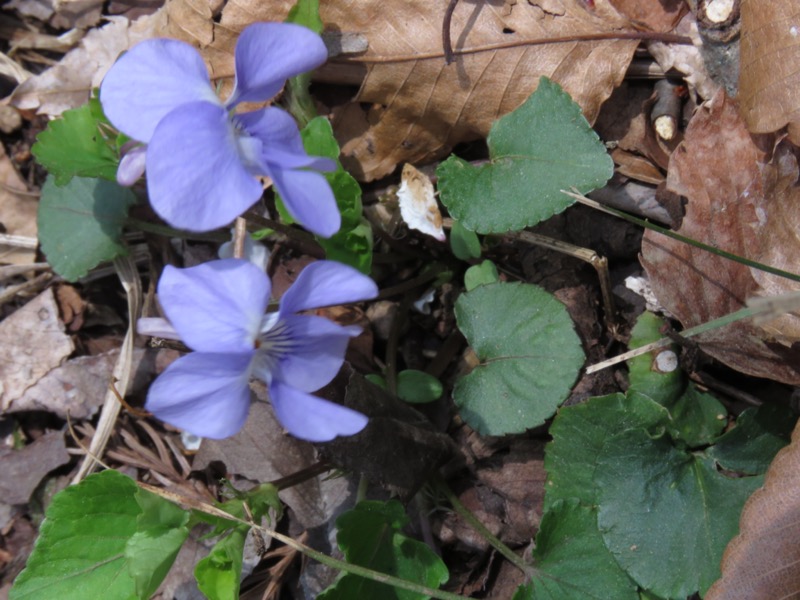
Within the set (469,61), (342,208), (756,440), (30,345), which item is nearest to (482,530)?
(756,440)

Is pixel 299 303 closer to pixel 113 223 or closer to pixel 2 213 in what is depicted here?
pixel 113 223

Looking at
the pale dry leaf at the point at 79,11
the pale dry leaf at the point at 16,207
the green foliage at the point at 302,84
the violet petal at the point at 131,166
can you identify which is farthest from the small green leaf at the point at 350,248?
the pale dry leaf at the point at 79,11

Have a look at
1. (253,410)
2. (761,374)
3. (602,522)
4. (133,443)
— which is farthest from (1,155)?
(761,374)

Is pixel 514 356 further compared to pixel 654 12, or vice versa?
pixel 654 12

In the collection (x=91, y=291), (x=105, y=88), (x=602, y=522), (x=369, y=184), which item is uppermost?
Answer: (x=105, y=88)

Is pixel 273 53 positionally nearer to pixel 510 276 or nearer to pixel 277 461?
pixel 510 276

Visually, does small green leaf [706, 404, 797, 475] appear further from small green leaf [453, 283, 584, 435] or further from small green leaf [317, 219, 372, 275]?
small green leaf [317, 219, 372, 275]
